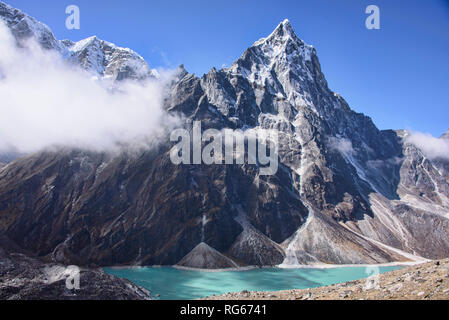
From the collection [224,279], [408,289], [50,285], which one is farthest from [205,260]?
[408,289]

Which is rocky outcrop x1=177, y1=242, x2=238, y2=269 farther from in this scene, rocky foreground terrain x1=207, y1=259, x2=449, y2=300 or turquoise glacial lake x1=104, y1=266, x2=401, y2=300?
rocky foreground terrain x1=207, y1=259, x2=449, y2=300

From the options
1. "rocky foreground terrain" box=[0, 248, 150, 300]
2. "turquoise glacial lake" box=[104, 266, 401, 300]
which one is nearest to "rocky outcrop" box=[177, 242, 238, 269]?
"turquoise glacial lake" box=[104, 266, 401, 300]

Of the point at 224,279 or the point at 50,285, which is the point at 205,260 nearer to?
the point at 224,279

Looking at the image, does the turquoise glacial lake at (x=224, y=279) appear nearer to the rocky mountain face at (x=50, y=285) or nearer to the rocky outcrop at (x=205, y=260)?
the rocky outcrop at (x=205, y=260)

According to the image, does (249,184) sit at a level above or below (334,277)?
above

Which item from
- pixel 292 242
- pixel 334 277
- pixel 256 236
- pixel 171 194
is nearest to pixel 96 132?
pixel 171 194
